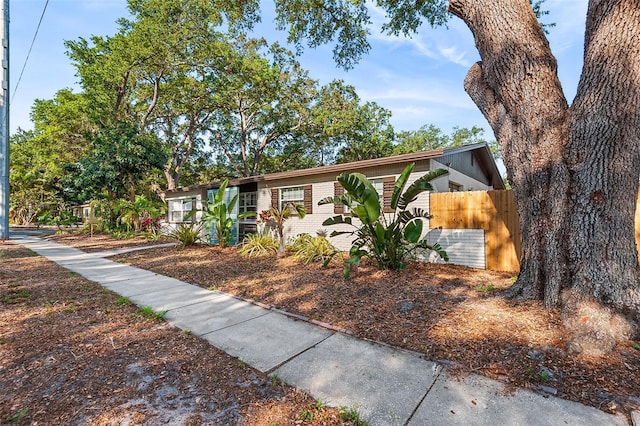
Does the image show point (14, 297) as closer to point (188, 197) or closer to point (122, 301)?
point (122, 301)

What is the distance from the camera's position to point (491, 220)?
7000 mm

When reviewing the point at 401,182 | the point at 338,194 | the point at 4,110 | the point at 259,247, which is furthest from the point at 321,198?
the point at 4,110

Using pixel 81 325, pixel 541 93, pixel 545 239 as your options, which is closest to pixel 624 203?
pixel 545 239

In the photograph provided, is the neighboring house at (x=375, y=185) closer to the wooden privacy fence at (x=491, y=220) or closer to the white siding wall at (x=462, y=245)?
the white siding wall at (x=462, y=245)

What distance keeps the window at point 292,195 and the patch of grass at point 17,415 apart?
29.7 feet

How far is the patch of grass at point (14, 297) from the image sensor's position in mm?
4410

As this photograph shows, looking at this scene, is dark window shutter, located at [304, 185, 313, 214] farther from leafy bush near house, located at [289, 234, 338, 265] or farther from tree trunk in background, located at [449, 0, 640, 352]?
tree trunk in background, located at [449, 0, 640, 352]

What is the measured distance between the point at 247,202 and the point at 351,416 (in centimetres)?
1227

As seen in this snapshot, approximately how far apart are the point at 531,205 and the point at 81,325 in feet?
19.1

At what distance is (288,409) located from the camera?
2092mm

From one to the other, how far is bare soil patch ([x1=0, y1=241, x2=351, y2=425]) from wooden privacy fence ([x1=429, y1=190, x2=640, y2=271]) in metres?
6.38

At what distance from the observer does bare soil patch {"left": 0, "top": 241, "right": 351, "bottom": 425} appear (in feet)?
6.64

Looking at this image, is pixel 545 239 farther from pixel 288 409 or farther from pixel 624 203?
pixel 288 409

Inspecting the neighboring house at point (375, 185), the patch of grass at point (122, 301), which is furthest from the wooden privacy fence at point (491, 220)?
the patch of grass at point (122, 301)
